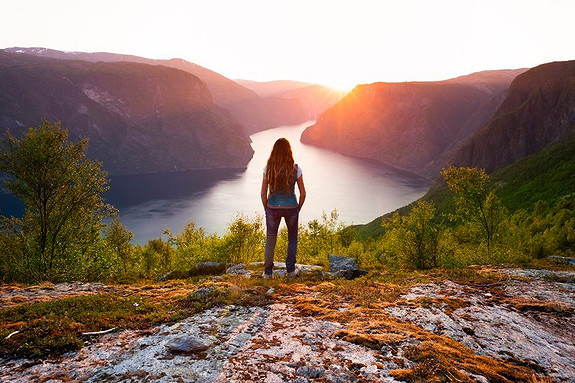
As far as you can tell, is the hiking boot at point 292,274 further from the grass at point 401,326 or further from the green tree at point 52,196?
the green tree at point 52,196

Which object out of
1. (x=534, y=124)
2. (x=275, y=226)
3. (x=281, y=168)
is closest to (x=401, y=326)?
(x=275, y=226)

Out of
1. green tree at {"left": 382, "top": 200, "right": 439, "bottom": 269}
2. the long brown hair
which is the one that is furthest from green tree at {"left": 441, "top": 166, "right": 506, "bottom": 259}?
the long brown hair

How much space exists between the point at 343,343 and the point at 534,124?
736 feet

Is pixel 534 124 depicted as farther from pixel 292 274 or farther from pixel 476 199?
pixel 292 274

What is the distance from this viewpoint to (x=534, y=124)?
176500mm

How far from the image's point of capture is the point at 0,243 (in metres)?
Answer: 24.6

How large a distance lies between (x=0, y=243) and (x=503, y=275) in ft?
109

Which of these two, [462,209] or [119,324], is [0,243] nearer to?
[119,324]

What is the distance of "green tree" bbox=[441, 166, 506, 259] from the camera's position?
28969 millimetres

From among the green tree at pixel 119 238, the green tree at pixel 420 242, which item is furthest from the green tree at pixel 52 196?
the green tree at pixel 119 238

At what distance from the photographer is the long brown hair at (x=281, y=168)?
31.9 feet

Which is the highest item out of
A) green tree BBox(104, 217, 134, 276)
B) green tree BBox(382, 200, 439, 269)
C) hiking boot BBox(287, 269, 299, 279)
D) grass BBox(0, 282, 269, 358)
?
grass BBox(0, 282, 269, 358)

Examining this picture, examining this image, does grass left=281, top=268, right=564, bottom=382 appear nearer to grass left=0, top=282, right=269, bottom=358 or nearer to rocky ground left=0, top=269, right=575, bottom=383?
rocky ground left=0, top=269, right=575, bottom=383

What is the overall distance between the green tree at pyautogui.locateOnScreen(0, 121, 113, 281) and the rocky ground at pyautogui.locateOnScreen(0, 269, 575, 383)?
49.9ft
